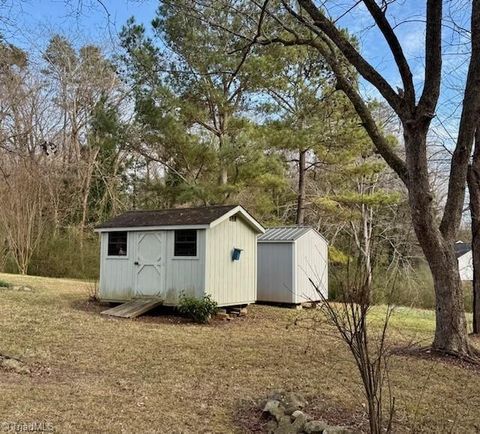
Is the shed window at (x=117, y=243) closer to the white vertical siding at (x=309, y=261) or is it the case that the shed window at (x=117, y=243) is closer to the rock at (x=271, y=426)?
the white vertical siding at (x=309, y=261)

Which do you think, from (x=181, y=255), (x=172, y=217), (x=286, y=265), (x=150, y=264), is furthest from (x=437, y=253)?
(x=286, y=265)

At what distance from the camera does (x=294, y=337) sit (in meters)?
8.13

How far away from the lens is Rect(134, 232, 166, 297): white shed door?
1026cm

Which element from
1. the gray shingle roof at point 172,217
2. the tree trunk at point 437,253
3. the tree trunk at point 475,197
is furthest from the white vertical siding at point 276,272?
the tree trunk at point 437,253

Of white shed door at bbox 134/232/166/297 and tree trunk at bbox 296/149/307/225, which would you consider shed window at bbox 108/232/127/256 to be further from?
tree trunk at bbox 296/149/307/225

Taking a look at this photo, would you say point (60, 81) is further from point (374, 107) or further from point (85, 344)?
point (85, 344)

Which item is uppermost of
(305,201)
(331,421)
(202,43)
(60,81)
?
(60,81)

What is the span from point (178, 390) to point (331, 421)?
5.06ft

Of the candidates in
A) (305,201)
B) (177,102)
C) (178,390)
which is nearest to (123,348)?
(178,390)

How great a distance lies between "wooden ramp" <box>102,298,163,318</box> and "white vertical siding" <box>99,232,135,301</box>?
477mm

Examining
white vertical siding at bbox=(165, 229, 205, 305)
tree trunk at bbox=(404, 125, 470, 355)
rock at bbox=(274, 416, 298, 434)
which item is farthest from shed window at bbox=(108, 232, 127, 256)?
rock at bbox=(274, 416, 298, 434)

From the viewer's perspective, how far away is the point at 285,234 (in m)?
13.3

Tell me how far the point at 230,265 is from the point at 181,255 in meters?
1.08

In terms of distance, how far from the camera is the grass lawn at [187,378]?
3854 mm
